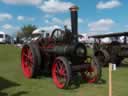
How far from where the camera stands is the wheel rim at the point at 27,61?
11.3 m

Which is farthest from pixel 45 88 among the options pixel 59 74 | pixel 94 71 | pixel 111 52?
pixel 111 52

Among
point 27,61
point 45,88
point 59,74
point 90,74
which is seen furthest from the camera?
point 27,61

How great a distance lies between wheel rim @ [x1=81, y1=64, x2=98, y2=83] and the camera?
10164 millimetres

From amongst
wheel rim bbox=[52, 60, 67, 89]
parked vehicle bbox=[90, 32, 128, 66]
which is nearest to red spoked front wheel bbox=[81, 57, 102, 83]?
wheel rim bbox=[52, 60, 67, 89]

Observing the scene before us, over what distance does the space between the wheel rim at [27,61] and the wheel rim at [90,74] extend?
2.00 metres

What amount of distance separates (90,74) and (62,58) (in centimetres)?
165

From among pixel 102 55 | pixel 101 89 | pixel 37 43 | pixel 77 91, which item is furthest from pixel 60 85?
pixel 102 55

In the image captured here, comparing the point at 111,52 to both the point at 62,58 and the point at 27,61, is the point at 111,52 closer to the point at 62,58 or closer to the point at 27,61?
the point at 27,61

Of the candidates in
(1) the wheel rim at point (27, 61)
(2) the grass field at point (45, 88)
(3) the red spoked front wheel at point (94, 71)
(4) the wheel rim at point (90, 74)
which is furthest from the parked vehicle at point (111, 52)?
(3) the red spoked front wheel at point (94, 71)

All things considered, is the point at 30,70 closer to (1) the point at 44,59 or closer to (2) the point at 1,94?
(1) the point at 44,59

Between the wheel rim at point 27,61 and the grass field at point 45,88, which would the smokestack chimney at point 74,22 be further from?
the wheel rim at point 27,61

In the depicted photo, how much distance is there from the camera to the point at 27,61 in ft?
38.5

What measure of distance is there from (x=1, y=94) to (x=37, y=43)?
342 cm

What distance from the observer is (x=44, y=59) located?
1111cm
